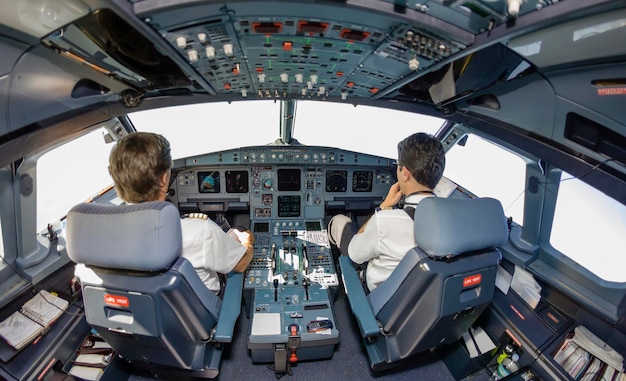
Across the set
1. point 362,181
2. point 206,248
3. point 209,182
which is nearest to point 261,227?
point 209,182

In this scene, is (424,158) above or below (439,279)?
above

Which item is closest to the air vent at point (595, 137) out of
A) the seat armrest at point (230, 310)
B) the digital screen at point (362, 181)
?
the digital screen at point (362, 181)

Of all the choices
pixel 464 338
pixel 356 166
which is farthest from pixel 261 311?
pixel 356 166

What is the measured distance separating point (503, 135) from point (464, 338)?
1.49 metres

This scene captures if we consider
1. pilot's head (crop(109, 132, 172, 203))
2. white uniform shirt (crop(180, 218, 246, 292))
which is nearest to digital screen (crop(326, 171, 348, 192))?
white uniform shirt (crop(180, 218, 246, 292))

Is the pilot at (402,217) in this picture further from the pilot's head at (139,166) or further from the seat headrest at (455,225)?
the pilot's head at (139,166)

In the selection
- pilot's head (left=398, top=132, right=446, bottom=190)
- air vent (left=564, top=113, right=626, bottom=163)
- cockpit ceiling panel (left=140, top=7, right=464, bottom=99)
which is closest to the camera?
cockpit ceiling panel (left=140, top=7, right=464, bottom=99)

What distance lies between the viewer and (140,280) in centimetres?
129

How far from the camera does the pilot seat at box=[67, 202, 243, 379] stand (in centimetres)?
122

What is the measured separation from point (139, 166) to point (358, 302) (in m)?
1.43

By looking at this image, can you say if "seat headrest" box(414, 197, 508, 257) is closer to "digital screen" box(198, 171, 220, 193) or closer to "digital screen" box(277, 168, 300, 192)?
"digital screen" box(277, 168, 300, 192)

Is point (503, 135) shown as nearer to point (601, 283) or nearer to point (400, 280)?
point (601, 283)

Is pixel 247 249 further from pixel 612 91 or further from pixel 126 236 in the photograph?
pixel 612 91

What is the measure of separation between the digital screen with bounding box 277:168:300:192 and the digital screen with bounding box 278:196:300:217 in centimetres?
11
